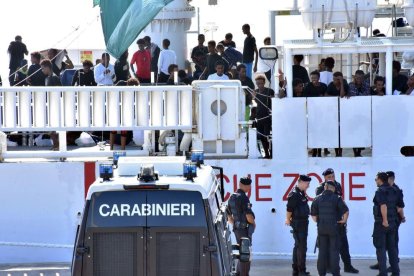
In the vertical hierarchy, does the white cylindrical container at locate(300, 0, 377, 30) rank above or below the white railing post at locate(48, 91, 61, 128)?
above

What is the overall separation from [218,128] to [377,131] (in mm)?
2155

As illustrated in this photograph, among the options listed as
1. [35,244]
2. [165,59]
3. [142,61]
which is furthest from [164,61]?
[35,244]

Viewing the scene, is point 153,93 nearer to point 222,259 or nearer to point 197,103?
point 197,103

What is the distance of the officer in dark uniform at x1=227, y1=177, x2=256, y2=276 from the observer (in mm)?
15703

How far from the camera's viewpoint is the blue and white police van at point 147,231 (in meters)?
11.4

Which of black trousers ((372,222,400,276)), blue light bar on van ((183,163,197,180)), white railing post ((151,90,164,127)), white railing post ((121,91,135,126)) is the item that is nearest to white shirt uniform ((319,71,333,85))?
white railing post ((151,90,164,127))

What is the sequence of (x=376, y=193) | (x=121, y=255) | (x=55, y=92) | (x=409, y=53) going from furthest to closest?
(x=409, y=53) < (x=55, y=92) < (x=376, y=193) < (x=121, y=255)

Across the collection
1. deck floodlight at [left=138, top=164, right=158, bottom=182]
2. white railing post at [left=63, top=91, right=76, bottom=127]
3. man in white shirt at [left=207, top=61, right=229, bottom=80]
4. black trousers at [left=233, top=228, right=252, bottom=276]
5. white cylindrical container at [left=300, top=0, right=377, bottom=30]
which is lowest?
black trousers at [left=233, top=228, right=252, bottom=276]

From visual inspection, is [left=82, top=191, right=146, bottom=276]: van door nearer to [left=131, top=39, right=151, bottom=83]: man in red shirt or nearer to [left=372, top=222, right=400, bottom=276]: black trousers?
[left=372, top=222, right=400, bottom=276]: black trousers

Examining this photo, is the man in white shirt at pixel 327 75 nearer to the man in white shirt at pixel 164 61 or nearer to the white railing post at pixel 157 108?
the white railing post at pixel 157 108

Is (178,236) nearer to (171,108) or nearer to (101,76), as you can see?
(171,108)

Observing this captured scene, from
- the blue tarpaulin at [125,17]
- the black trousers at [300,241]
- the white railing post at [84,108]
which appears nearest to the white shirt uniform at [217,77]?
the blue tarpaulin at [125,17]

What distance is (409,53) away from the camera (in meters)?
19.3

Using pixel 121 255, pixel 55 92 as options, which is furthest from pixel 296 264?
pixel 121 255
